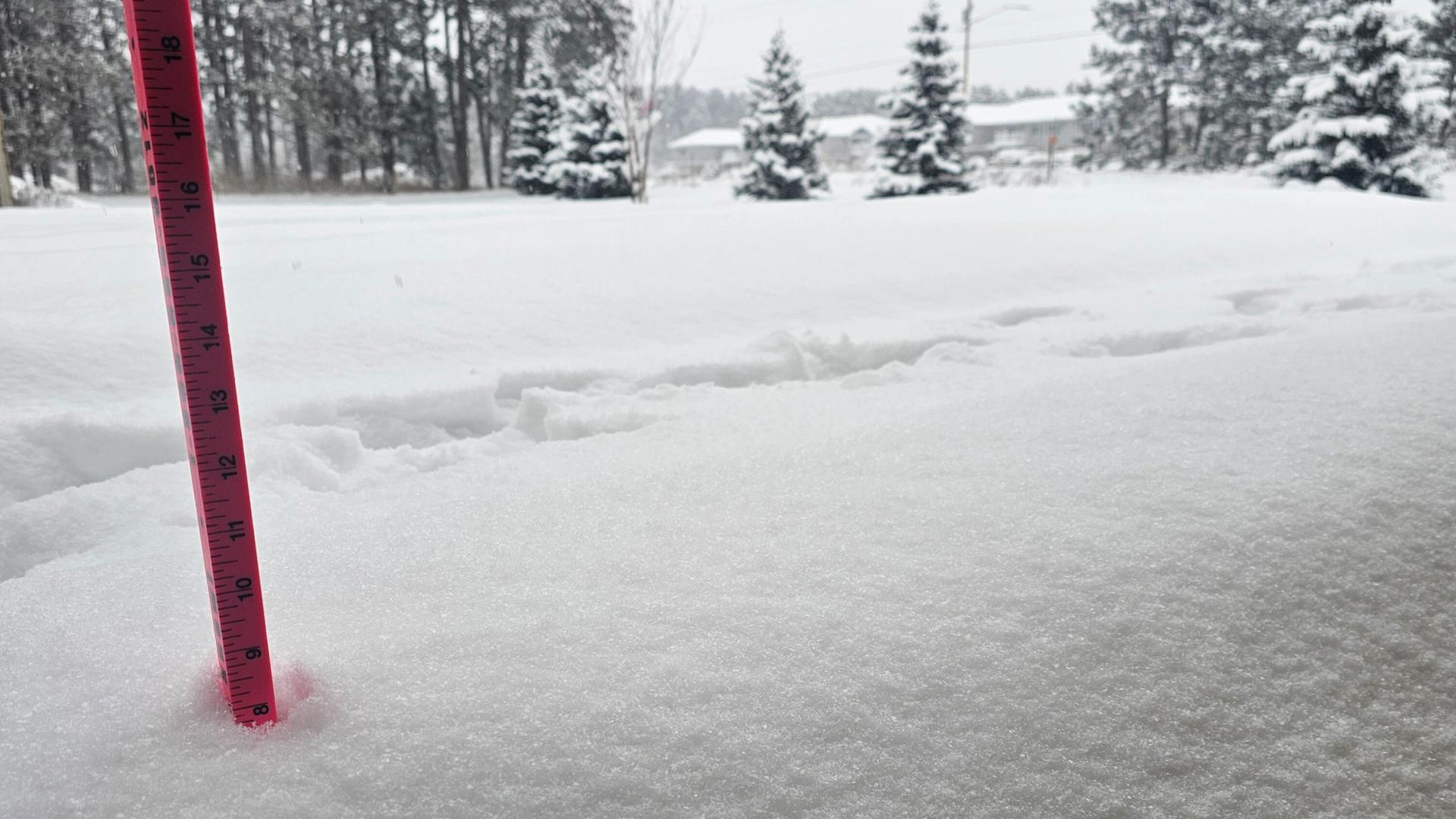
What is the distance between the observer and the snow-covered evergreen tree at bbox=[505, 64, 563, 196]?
67.7 ft

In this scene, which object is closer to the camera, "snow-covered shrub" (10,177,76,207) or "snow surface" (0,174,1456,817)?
"snow surface" (0,174,1456,817)

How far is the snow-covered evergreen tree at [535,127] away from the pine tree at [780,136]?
5038 millimetres

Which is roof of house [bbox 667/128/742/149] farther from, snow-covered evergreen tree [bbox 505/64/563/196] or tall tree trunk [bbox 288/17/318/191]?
tall tree trunk [bbox 288/17/318/191]

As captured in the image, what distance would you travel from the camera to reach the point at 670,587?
1372 mm

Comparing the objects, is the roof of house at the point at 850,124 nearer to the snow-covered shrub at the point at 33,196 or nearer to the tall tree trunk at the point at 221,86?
the tall tree trunk at the point at 221,86

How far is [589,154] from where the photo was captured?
64.3 ft

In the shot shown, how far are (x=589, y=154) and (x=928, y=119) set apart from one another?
7740mm

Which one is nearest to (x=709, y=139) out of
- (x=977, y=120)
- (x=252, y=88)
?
(x=977, y=120)

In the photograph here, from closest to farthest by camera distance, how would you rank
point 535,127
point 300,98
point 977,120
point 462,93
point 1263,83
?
1. point 300,98
2. point 535,127
3. point 462,93
4. point 1263,83
5. point 977,120

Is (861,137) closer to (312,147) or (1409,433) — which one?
(312,147)

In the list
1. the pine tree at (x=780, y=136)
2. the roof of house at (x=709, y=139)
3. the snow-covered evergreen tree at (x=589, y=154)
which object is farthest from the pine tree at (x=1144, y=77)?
the roof of house at (x=709, y=139)

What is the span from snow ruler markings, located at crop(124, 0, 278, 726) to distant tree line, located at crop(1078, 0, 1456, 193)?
1777cm

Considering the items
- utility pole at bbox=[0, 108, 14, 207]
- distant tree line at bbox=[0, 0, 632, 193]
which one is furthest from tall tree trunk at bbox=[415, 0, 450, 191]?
utility pole at bbox=[0, 108, 14, 207]

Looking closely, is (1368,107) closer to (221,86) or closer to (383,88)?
(383,88)
